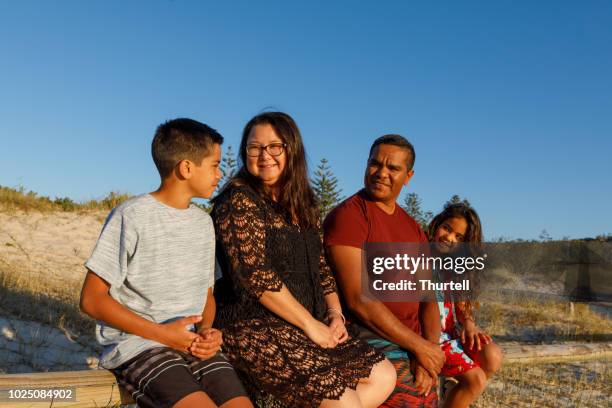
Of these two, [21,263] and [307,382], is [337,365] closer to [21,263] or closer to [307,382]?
[307,382]

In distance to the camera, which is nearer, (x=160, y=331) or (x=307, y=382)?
(x=160, y=331)

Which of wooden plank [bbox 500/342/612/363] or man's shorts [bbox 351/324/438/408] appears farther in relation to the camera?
wooden plank [bbox 500/342/612/363]

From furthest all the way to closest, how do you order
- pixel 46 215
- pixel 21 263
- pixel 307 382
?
pixel 46 215, pixel 21 263, pixel 307 382

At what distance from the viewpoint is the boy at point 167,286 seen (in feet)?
7.55

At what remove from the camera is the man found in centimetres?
312

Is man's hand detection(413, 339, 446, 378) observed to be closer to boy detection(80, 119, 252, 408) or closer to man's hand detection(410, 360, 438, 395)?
man's hand detection(410, 360, 438, 395)

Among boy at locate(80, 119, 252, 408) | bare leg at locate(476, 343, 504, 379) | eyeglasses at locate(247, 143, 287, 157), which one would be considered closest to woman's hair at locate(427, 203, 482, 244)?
bare leg at locate(476, 343, 504, 379)

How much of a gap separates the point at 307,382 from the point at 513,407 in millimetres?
3110

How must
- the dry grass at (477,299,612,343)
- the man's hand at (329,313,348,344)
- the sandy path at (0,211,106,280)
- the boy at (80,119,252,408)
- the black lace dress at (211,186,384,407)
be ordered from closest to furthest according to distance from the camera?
the boy at (80,119,252,408), the black lace dress at (211,186,384,407), the man's hand at (329,313,348,344), the dry grass at (477,299,612,343), the sandy path at (0,211,106,280)

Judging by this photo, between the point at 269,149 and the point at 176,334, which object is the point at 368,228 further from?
the point at 176,334

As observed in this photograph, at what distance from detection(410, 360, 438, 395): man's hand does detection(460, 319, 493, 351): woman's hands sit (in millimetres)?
630

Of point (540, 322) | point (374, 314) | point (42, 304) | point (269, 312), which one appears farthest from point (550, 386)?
point (42, 304)

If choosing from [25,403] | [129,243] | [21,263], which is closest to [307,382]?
[129,243]

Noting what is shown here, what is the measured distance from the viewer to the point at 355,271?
318 cm
